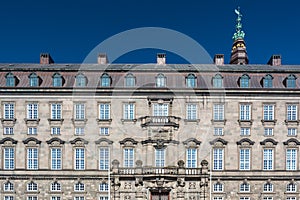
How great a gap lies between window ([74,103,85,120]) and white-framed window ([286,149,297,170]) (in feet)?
84.9

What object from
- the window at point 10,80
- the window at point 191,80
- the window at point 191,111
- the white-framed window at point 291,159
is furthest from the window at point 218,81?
the window at point 10,80

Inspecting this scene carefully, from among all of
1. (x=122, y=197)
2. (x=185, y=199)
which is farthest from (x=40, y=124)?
(x=185, y=199)

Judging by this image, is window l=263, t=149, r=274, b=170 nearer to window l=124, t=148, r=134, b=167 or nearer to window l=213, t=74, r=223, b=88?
window l=213, t=74, r=223, b=88

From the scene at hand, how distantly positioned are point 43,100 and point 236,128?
79.9 ft

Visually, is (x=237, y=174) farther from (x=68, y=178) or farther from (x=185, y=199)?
(x=68, y=178)

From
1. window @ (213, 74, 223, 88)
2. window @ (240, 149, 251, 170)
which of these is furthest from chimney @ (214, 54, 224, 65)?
window @ (240, 149, 251, 170)

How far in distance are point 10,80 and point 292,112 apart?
35.5 metres

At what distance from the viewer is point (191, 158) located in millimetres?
44281

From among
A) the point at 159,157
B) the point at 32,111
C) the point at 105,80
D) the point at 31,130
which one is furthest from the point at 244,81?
the point at 31,130

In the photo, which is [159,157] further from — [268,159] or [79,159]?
[268,159]

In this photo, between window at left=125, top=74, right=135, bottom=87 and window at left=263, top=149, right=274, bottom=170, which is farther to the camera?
window at left=125, top=74, right=135, bottom=87

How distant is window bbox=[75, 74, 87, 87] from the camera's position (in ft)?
146

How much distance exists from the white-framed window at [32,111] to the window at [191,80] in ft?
62.8

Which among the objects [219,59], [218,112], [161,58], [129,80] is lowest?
[218,112]
